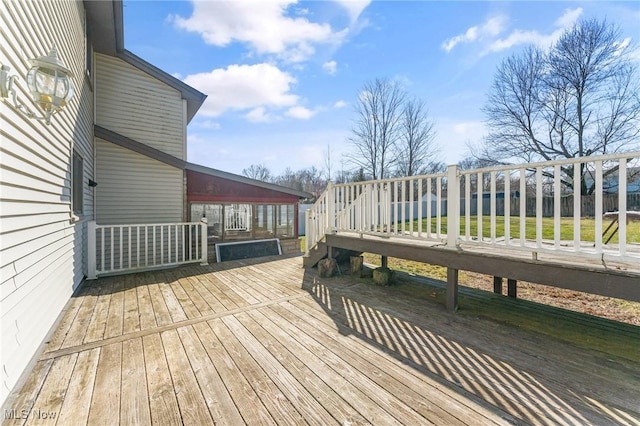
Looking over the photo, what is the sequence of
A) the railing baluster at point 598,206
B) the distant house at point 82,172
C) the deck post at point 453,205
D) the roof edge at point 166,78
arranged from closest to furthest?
the distant house at point 82,172, the railing baluster at point 598,206, the deck post at point 453,205, the roof edge at point 166,78

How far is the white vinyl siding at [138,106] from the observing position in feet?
21.9

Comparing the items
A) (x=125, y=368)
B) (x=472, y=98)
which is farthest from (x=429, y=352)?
(x=472, y=98)

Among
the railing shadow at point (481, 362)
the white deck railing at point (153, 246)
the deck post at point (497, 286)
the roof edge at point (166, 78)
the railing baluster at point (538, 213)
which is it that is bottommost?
the railing shadow at point (481, 362)

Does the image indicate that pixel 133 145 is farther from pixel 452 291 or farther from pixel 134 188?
pixel 452 291

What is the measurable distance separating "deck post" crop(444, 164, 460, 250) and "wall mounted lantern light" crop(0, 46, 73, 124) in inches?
162

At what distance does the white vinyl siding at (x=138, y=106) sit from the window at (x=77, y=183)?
2.43m

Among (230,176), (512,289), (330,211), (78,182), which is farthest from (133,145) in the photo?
(512,289)

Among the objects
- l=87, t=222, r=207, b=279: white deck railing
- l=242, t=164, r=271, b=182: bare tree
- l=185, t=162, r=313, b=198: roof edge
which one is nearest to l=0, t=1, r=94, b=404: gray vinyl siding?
l=87, t=222, r=207, b=279: white deck railing

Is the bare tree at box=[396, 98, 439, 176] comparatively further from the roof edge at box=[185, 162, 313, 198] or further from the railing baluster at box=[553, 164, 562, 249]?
the railing baluster at box=[553, 164, 562, 249]

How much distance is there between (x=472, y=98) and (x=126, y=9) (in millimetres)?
16155

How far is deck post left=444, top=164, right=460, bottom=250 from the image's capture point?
348 centimetres

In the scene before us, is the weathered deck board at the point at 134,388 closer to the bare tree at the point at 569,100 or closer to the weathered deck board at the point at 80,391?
the weathered deck board at the point at 80,391

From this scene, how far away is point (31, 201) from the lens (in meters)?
2.43

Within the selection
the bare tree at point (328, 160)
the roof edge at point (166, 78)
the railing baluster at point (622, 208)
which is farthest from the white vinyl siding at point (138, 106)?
the bare tree at point (328, 160)
